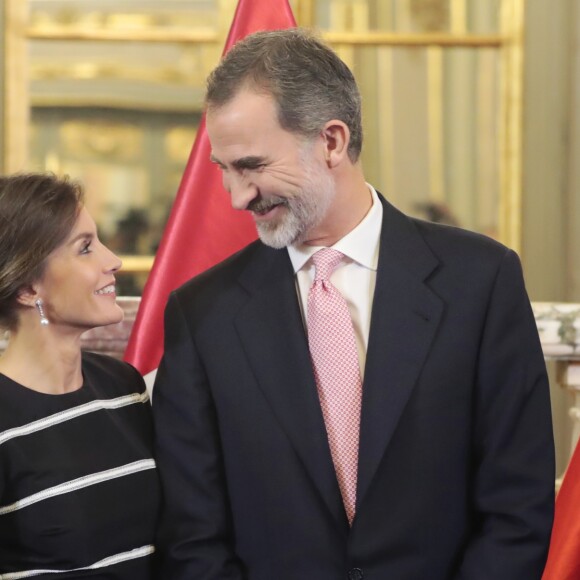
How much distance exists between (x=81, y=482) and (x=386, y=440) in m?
0.51

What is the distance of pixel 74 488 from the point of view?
1.80m

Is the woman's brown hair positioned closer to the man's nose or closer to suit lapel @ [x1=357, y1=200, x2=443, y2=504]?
the man's nose

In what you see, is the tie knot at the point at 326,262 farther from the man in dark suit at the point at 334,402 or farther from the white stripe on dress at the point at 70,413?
the white stripe on dress at the point at 70,413

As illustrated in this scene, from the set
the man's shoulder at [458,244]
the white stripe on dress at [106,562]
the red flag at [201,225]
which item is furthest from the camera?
the red flag at [201,225]

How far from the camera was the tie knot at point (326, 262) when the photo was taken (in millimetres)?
1857

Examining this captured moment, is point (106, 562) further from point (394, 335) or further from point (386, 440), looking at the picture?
point (394, 335)

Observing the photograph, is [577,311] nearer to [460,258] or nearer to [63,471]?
[460,258]

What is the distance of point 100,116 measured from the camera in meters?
4.26

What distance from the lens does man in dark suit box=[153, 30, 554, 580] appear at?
1.78 m

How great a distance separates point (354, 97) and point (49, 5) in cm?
261

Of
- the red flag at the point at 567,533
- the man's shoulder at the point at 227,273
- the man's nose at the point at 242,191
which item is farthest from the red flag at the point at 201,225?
the red flag at the point at 567,533

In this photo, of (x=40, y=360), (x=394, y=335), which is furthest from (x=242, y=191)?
(x=40, y=360)

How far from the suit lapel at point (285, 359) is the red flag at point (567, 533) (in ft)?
1.44

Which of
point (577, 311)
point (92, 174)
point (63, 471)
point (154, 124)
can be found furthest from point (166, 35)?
point (63, 471)
